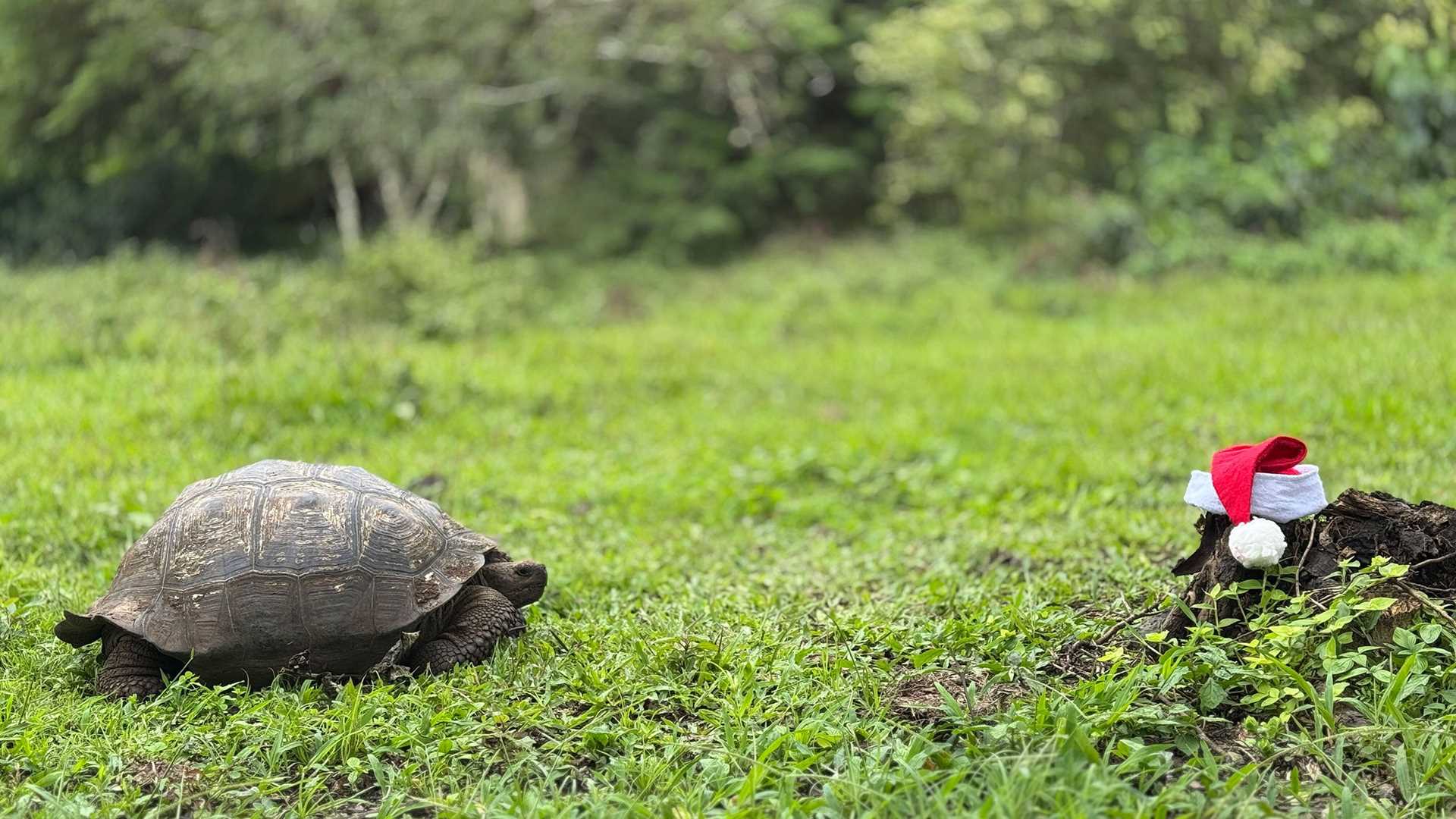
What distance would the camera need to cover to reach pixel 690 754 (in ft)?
12.0

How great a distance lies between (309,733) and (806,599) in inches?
86.0

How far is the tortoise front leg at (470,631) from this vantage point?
4383mm

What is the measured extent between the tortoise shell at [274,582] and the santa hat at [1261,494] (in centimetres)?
263

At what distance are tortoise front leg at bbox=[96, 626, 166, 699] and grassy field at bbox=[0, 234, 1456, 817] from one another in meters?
0.13

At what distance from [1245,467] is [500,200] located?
675 inches

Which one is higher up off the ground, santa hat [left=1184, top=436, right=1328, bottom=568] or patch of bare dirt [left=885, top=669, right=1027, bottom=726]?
santa hat [left=1184, top=436, right=1328, bottom=568]

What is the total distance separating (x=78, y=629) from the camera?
13.9ft

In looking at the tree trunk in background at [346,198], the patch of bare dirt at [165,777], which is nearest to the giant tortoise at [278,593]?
the patch of bare dirt at [165,777]

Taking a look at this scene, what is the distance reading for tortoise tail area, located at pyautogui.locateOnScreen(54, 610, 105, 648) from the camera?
4.20 metres

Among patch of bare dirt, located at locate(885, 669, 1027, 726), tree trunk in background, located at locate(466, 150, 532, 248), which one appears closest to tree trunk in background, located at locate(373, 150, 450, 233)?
tree trunk in background, located at locate(466, 150, 532, 248)

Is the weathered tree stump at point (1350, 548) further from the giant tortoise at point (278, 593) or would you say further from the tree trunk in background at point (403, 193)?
the tree trunk in background at point (403, 193)

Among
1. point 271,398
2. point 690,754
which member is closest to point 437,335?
point 271,398

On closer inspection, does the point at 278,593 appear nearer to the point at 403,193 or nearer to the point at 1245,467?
the point at 1245,467

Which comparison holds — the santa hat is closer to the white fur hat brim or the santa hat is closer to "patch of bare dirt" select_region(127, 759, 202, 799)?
the white fur hat brim
